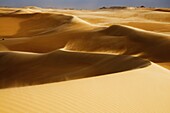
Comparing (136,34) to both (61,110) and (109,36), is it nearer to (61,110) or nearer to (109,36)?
(109,36)

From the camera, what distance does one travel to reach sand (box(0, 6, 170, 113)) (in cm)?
450

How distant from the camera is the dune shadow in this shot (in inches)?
340

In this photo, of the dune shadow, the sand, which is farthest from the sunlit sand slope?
the dune shadow

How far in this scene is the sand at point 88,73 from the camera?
4504mm

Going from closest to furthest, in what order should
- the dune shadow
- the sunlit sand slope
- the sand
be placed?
the sunlit sand slope → the sand → the dune shadow

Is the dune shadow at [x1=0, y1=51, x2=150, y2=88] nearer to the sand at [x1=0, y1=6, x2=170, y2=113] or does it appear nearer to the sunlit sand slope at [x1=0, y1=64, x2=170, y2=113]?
the sand at [x1=0, y1=6, x2=170, y2=113]

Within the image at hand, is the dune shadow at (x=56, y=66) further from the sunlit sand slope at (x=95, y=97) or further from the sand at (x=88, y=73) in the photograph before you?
the sunlit sand slope at (x=95, y=97)

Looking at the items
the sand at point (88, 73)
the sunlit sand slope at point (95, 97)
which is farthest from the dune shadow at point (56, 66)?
the sunlit sand slope at point (95, 97)

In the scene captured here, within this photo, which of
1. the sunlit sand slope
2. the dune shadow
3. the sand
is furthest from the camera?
the dune shadow

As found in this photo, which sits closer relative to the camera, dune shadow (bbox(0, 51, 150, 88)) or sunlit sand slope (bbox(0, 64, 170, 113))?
sunlit sand slope (bbox(0, 64, 170, 113))

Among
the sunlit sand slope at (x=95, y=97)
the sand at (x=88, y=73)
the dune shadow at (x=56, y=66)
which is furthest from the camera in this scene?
the dune shadow at (x=56, y=66)

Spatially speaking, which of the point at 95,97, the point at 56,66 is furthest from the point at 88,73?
the point at 95,97

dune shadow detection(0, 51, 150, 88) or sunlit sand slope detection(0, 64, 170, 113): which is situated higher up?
sunlit sand slope detection(0, 64, 170, 113)

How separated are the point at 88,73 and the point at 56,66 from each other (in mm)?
1735
